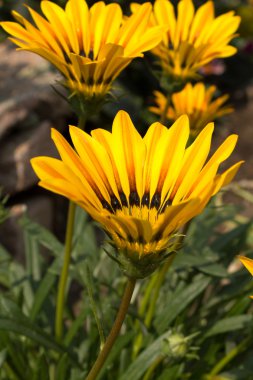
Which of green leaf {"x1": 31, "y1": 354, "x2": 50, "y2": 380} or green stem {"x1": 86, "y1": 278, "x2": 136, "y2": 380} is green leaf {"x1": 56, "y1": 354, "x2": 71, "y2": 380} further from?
green stem {"x1": 86, "y1": 278, "x2": 136, "y2": 380}

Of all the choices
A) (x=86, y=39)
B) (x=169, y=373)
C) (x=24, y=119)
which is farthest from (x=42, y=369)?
(x=24, y=119)

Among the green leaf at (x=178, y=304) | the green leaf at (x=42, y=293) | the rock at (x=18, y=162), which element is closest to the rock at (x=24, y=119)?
the rock at (x=18, y=162)

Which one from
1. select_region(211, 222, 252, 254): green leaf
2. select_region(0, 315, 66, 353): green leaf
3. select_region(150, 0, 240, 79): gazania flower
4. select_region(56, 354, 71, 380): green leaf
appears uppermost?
select_region(150, 0, 240, 79): gazania flower

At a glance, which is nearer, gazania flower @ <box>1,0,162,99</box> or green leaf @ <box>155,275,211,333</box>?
gazania flower @ <box>1,0,162,99</box>

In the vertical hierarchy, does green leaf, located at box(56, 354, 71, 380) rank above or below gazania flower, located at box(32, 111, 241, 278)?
below

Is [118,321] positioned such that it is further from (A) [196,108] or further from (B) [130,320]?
(A) [196,108]

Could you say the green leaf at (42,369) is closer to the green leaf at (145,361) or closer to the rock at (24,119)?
the green leaf at (145,361)

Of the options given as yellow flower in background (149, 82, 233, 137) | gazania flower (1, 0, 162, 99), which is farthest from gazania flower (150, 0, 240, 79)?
gazania flower (1, 0, 162, 99)
